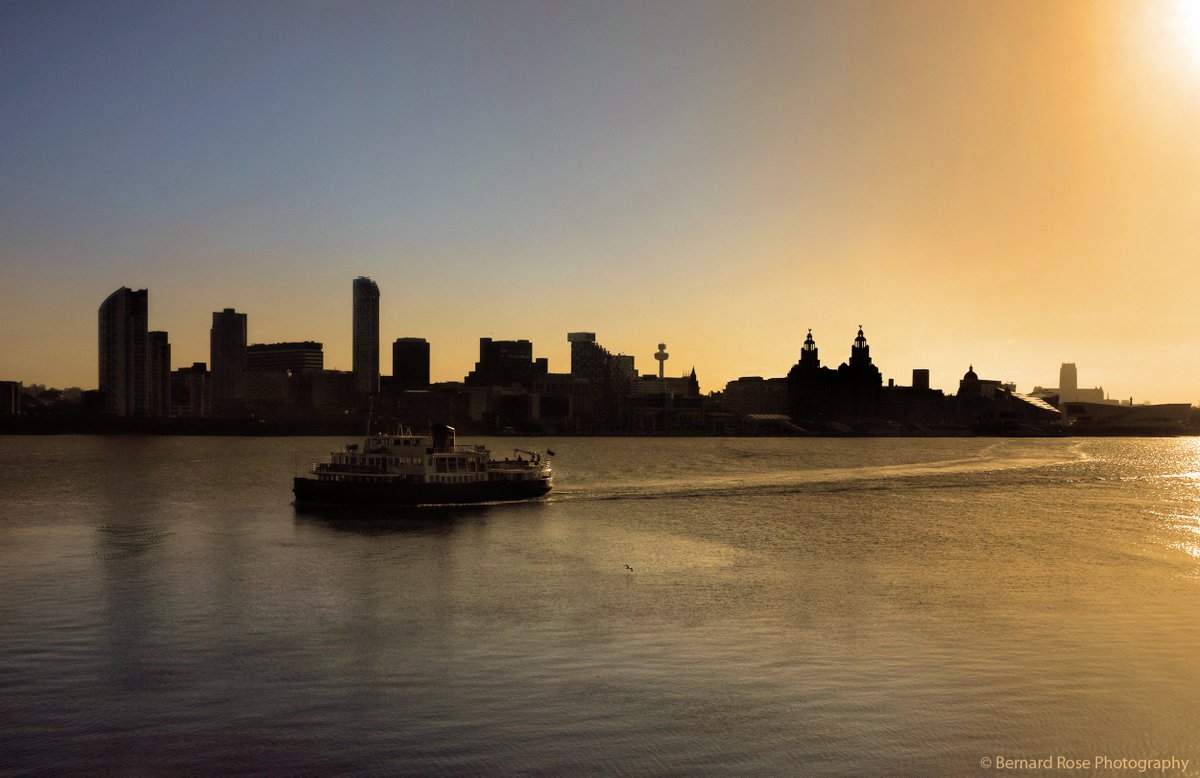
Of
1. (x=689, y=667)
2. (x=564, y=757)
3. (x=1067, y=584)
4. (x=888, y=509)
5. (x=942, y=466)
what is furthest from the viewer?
(x=942, y=466)

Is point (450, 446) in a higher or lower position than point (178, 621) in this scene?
higher

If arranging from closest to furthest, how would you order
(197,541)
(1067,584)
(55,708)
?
(55,708)
(1067,584)
(197,541)

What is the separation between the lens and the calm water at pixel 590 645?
25.7 meters

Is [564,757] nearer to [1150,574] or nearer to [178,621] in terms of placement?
[178,621]

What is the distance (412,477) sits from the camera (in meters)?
90.2

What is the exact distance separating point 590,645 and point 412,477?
57500 mm

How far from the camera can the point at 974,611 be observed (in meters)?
43.1

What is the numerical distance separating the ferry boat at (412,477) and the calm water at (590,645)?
958 centimetres

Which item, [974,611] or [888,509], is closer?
[974,611]

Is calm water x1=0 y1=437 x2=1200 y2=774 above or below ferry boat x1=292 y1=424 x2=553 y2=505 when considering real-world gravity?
below

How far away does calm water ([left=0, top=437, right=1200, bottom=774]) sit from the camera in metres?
25.7

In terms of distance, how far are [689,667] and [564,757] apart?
908 cm

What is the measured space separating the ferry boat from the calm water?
9.58 m

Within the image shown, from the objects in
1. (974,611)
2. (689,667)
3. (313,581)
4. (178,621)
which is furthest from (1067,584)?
(178,621)
